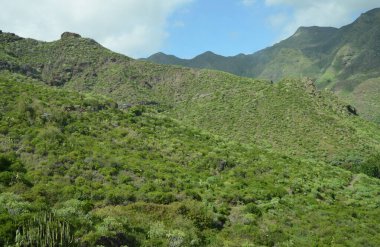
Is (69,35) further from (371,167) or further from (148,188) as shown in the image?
(148,188)

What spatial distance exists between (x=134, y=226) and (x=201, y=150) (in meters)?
19.2

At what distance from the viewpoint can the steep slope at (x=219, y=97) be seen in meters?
57.0

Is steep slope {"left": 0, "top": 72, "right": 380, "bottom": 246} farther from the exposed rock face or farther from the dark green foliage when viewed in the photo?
the exposed rock face

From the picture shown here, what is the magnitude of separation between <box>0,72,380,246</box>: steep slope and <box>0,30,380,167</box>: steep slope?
14.4 metres

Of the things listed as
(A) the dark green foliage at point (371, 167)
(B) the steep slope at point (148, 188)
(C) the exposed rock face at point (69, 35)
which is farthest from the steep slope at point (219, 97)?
(B) the steep slope at point (148, 188)

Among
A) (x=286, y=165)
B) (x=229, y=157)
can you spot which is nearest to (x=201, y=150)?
(x=229, y=157)

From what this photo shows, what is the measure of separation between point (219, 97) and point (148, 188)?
4958 centimetres

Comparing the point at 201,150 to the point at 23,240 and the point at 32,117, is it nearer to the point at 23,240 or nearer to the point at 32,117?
the point at 32,117

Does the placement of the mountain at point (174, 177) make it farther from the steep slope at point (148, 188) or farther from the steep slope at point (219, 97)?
the steep slope at point (219, 97)

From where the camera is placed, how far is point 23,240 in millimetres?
14289

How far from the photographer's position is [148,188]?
83.6ft

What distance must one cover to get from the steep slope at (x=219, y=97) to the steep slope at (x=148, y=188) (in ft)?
47.2

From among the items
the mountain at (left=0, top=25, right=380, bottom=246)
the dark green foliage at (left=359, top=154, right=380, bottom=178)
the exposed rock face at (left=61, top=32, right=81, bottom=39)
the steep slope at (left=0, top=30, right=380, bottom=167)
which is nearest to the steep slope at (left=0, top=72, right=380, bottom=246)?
the mountain at (left=0, top=25, right=380, bottom=246)

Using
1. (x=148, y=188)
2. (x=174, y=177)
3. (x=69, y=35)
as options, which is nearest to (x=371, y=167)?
(x=174, y=177)
